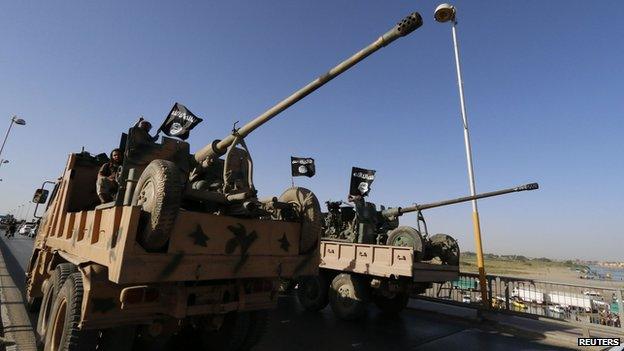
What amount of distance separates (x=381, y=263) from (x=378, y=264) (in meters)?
0.07

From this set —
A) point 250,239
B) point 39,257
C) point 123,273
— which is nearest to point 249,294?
point 250,239

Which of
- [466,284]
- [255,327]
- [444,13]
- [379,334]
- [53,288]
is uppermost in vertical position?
[444,13]

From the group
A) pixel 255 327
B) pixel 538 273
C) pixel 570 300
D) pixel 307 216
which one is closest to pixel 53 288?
pixel 255 327

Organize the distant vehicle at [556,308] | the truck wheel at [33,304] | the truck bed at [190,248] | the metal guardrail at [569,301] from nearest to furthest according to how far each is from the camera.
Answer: the truck bed at [190,248] < the truck wheel at [33,304] < the metal guardrail at [569,301] < the distant vehicle at [556,308]

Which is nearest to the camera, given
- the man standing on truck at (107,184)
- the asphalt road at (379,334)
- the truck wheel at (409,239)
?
the man standing on truck at (107,184)

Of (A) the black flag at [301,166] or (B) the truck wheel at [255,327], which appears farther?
(A) the black flag at [301,166]

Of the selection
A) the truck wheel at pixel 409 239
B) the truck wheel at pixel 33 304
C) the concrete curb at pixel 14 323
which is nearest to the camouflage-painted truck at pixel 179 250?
the concrete curb at pixel 14 323

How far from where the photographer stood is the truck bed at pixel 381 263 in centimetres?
694

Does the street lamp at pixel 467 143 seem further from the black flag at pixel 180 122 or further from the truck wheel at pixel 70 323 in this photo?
the truck wheel at pixel 70 323

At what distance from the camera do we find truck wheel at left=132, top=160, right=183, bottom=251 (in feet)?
10.0

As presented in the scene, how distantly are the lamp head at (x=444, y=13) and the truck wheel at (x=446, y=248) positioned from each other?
614cm

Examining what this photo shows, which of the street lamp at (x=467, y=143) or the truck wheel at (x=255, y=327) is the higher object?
the street lamp at (x=467, y=143)

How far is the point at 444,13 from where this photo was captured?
10336 mm

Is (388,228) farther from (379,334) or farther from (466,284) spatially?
(379,334)
